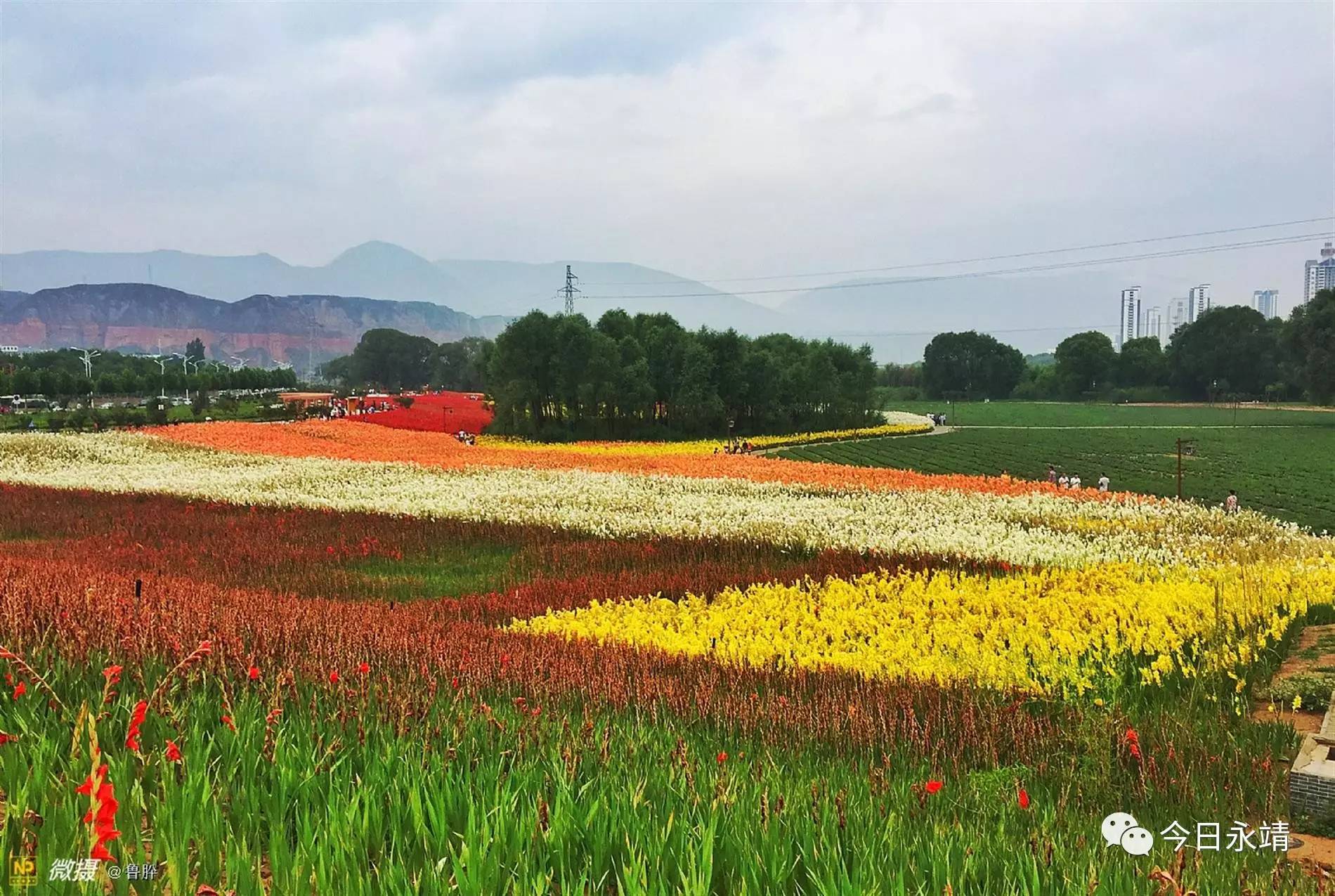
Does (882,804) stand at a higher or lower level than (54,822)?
lower

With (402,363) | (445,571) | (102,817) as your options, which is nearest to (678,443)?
(445,571)

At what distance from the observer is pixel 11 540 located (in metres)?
17.6

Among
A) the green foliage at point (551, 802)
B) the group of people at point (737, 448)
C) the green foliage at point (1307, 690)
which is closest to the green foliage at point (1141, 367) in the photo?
the group of people at point (737, 448)

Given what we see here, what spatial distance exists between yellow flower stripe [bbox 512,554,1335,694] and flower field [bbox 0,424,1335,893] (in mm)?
62

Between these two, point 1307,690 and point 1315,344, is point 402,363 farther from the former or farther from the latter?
point 1307,690

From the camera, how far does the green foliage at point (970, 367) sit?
5027 inches

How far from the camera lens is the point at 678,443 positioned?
48.1 m

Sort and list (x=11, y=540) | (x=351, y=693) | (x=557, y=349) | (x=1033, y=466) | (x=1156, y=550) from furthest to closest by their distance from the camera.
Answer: (x=557, y=349) < (x=1033, y=466) < (x=11, y=540) < (x=1156, y=550) < (x=351, y=693)

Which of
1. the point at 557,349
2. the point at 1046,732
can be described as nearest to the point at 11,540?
the point at 1046,732

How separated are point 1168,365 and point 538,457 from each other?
9990 cm

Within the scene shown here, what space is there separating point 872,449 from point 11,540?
37001 mm

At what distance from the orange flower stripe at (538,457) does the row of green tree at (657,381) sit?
4.56 meters

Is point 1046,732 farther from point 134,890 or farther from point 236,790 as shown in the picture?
point 134,890

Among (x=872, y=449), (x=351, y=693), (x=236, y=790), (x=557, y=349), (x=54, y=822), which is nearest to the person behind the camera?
(x=54, y=822)
